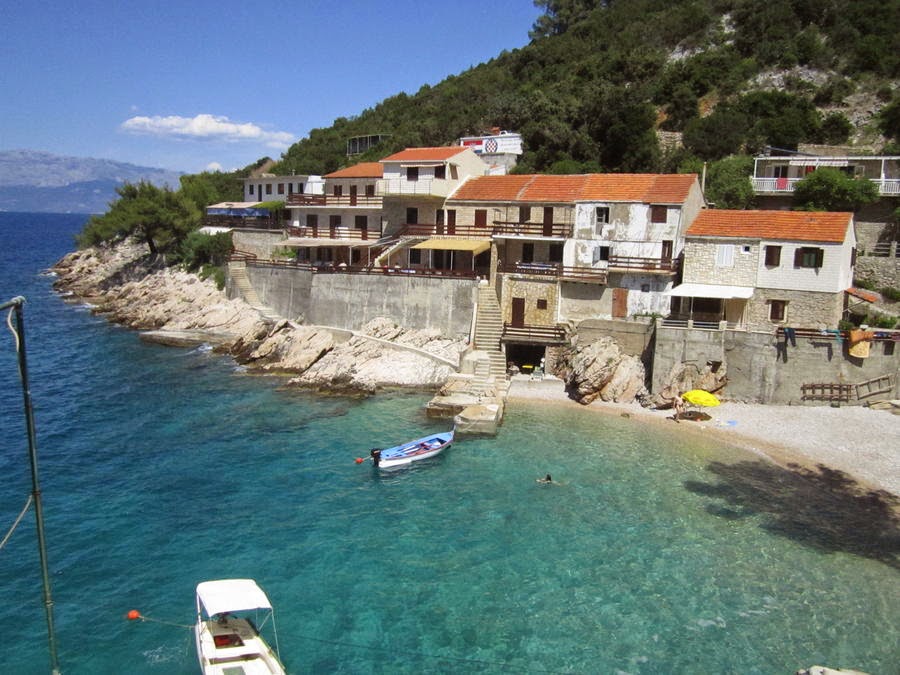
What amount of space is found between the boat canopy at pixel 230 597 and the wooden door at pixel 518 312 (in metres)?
26.0

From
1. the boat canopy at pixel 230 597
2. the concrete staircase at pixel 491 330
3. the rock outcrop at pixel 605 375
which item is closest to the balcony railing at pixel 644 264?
the rock outcrop at pixel 605 375

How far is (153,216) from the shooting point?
6200 centimetres

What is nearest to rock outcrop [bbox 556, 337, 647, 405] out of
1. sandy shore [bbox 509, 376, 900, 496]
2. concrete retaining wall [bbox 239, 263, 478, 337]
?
sandy shore [bbox 509, 376, 900, 496]

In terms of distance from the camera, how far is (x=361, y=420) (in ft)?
108

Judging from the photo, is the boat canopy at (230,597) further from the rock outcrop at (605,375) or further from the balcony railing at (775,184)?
the balcony railing at (775,184)

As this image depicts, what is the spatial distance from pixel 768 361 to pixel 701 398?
431 cm

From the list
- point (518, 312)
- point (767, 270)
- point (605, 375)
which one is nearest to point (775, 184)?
point (767, 270)

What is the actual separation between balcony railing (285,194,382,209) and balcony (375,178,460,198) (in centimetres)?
330

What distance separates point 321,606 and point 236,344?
28713mm

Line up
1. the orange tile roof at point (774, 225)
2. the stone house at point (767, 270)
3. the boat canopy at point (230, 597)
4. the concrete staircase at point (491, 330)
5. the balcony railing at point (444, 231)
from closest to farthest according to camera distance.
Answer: the boat canopy at point (230, 597) < the stone house at point (767, 270) < the orange tile roof at point (774, 225) < the concrete staircase at point (491, 330) < the balcony railing at point (444, 231)

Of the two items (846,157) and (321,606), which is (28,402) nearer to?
(321,606)

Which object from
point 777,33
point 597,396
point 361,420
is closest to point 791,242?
point 597,396

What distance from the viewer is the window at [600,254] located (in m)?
39.7

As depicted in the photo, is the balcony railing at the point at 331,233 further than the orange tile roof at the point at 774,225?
Yes
